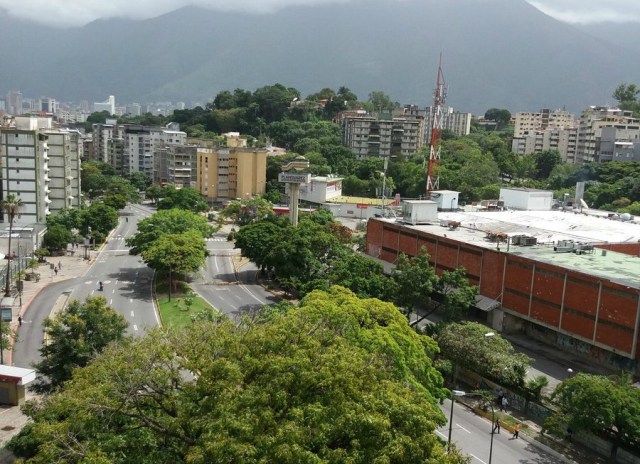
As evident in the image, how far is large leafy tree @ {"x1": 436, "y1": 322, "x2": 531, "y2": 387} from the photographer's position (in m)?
28.2

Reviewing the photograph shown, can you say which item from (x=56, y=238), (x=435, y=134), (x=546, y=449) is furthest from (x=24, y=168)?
(x=546, y=449)

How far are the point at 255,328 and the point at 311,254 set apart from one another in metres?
24.1

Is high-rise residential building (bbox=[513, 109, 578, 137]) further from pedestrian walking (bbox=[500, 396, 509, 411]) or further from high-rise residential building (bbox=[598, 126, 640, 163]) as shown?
pedestrian walking (bbox=[500, 396, 509, 411])

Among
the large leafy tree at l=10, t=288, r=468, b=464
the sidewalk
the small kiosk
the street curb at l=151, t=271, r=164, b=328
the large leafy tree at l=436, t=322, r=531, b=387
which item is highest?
the large leafy tree at l=10, t=288, r=468, b=464

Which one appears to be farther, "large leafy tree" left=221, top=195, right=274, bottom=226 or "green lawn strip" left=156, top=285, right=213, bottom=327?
"large leafy tree" left=221, top=195, right=274, bottom=226

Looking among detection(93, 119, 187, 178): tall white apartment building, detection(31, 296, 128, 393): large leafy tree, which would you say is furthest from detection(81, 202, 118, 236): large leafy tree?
detection(93, 119, 187, 178): tall white apartment building

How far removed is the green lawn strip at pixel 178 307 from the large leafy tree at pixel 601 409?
20554mm

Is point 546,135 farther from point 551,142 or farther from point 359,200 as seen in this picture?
point 359,200

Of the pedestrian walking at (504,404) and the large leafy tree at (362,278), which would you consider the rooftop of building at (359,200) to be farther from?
the pedestrian walking at (504,404)

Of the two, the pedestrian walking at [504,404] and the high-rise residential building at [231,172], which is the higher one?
the high-rise residential building at [231,172]

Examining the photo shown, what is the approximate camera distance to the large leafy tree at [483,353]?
92.4 feet

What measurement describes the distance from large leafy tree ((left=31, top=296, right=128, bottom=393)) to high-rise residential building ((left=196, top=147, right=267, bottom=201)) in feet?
207

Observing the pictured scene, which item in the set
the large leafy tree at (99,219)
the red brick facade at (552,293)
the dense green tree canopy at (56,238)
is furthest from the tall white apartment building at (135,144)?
the red brick facade at (552,293)

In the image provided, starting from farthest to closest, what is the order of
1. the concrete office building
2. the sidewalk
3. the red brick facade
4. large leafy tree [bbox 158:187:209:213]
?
large leafy tree [bbox 158:187:209:213] < the concrete office building < the red brick facade < the sidewalk
